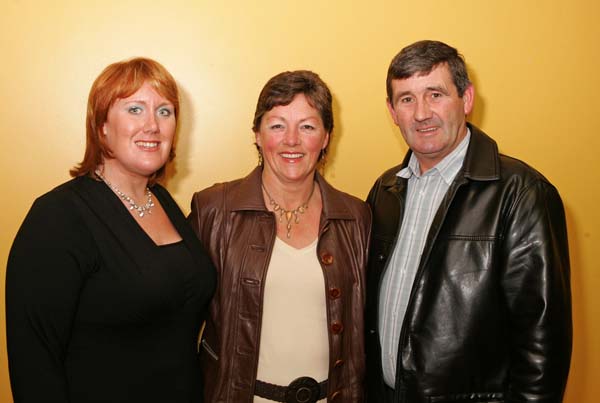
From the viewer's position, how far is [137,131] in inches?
65.2

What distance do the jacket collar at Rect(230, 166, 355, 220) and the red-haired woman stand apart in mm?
286

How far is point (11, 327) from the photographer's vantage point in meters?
1.41

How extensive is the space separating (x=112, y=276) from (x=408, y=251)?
111 cm

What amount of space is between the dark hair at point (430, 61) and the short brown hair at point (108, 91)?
920 millimetres

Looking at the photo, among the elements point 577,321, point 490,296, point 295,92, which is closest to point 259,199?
point 295,92

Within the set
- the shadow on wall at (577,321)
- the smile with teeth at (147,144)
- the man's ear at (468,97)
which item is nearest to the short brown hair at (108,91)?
the smile with teeth at (147,144)

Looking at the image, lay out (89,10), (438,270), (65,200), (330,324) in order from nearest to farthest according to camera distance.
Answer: (65,200) < (438,270) < (330,324) < (89,10)

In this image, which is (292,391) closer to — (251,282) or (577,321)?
(251,282)

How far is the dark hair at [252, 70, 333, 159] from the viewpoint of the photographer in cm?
199

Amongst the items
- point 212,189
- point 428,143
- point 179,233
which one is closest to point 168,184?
point 212,189

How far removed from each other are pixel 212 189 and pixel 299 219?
1.34 ft

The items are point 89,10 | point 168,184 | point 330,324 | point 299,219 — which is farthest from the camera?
point 168,184

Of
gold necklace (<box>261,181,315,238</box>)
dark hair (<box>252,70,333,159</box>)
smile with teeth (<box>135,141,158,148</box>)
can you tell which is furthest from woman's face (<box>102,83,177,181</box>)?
gold necklace (<box>261,181,315,238</box>)

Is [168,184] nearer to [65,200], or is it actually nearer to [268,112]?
[268,112]
